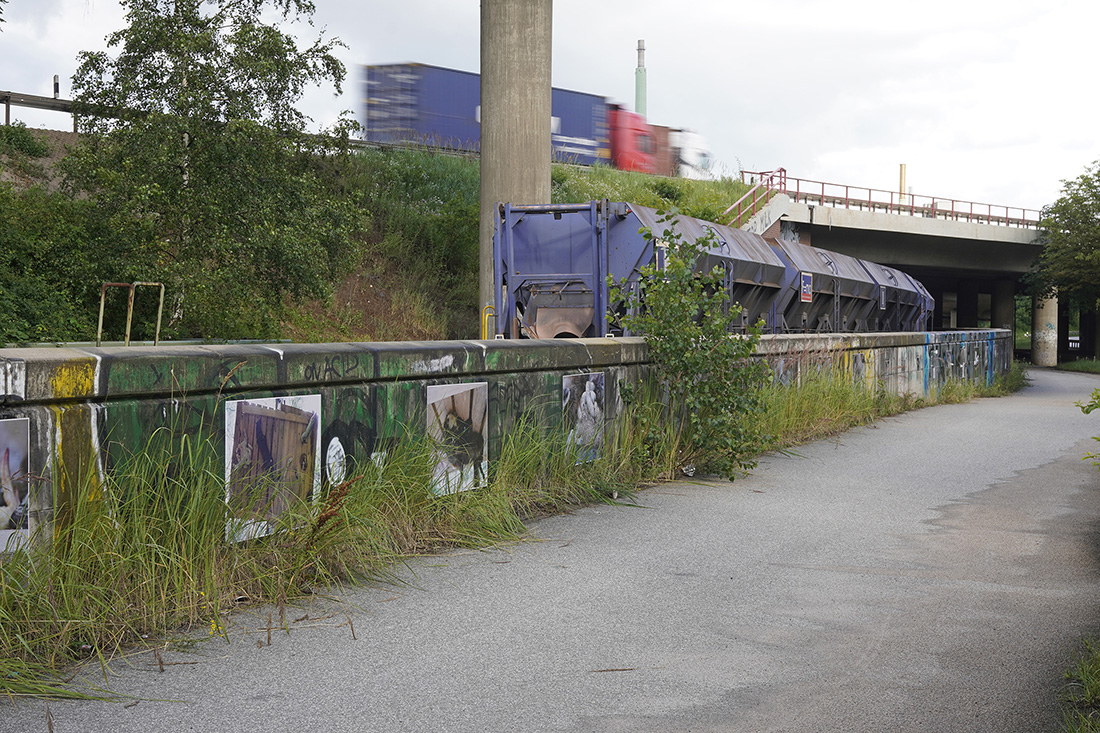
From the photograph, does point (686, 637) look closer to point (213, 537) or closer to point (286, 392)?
point (213, 537)

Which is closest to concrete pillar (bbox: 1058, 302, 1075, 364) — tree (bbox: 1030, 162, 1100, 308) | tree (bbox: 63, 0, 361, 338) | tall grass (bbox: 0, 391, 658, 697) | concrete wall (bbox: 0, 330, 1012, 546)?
tree (bbox: 1030, 162, 1100, 308)

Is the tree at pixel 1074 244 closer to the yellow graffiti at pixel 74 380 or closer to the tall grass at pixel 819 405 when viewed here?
the tall grass at pixel 819 405

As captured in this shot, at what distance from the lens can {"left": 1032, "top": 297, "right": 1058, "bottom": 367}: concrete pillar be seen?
51938 mm

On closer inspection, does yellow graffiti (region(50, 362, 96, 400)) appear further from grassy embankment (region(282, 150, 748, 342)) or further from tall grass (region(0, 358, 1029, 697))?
grassy embankment (region(282, 150, 748, 342))

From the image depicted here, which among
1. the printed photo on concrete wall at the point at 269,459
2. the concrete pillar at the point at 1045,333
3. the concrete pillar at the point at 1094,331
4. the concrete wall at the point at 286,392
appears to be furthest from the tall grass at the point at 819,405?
the concrete pillar at the point at 1094,331

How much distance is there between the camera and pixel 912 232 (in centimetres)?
4281

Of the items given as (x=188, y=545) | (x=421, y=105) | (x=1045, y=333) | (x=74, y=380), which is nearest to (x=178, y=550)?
(x=188, y=545)

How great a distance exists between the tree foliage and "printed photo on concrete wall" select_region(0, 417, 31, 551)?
6135 millimetres

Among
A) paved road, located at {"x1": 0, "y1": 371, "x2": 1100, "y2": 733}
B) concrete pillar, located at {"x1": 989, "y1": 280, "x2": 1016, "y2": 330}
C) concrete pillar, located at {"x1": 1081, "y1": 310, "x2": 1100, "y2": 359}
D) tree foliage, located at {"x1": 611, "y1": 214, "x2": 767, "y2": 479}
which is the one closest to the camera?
paved road, located at {"x1": 0, "y1": 371, "x2": 1100, "y2": 733}

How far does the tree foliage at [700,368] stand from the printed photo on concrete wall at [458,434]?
2746mm

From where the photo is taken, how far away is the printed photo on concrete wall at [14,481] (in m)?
3.96

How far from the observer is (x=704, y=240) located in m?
9.48

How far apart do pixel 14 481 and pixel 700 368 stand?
21.0 feet

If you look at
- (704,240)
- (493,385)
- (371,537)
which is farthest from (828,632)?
(704,240)
